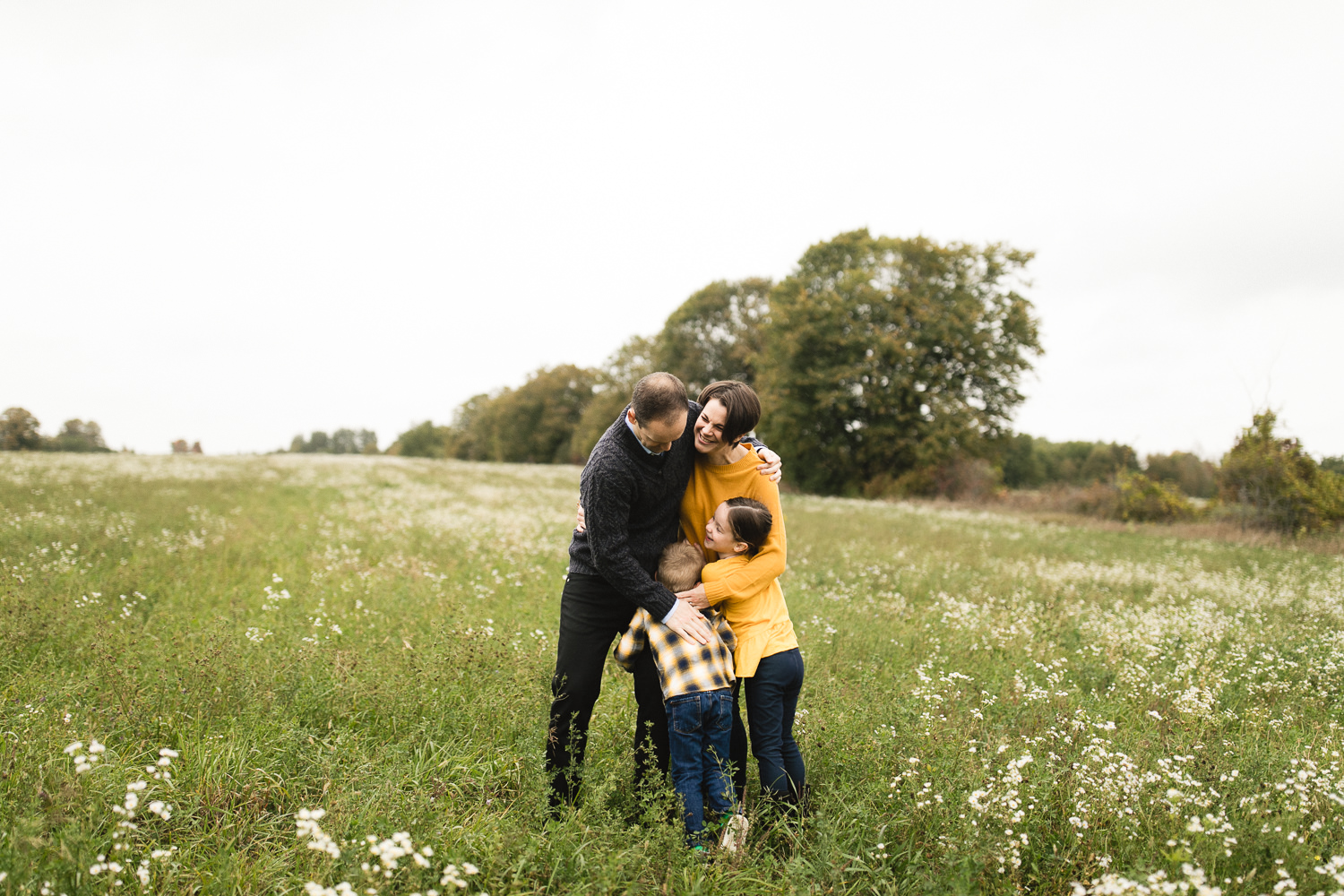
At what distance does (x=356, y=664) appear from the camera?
15.6ft

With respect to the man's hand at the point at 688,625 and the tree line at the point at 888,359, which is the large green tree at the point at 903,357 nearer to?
the tree line at the point at 888,359

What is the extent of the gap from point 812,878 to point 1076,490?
28.8 meters

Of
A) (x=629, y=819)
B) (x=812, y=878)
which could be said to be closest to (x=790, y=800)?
(x=812, y=878)

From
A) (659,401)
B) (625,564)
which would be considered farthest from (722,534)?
(659,401)

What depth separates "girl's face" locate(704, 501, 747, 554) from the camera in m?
3.66

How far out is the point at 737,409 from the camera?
3.40 m

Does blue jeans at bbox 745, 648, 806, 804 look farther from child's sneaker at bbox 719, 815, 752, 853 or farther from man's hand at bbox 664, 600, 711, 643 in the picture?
man's hand at bbox 664, 600, 711, 643

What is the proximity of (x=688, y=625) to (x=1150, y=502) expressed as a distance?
86.0ft

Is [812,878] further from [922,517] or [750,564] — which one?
[922,517]

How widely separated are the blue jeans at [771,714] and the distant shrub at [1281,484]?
2144 cm

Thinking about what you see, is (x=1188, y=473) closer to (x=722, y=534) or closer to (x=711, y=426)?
(x=722, y=534)

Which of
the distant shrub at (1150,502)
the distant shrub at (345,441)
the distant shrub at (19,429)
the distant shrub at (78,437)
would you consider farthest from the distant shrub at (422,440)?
the distant shrub at (1150,502)

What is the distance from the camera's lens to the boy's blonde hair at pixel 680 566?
3648 millimetres

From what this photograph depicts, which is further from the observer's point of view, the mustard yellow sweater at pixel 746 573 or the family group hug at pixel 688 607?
the mustard yellow sweater at pixel 746 573
